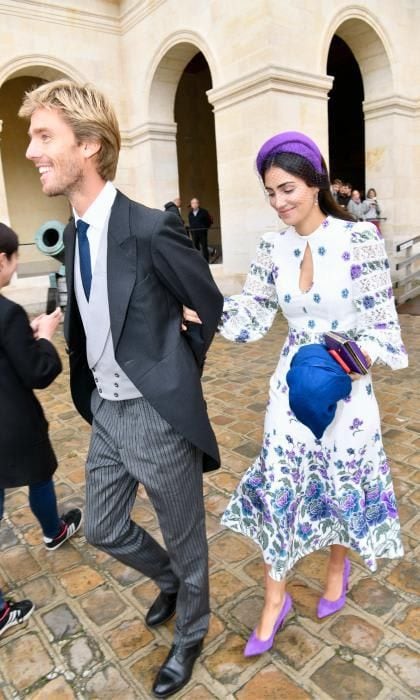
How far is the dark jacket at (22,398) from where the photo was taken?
2169mm

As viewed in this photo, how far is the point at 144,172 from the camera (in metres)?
13.2

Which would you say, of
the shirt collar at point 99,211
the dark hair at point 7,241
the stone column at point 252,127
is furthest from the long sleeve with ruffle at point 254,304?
the stone column at point 252,127

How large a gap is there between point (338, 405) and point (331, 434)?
0.38 ft

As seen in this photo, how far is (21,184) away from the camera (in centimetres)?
1692

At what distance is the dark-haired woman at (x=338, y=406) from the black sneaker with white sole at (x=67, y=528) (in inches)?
47.8

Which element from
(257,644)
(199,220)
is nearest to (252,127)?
(199,220)

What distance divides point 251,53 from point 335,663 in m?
10.3

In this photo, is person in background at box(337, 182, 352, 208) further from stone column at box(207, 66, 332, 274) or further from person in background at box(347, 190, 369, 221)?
stone column at box(207, 66, 332, 274)

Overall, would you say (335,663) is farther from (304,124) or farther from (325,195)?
(304,124)

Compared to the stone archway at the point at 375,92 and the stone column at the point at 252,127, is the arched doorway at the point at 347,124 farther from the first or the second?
the stone column at the point at 252,127

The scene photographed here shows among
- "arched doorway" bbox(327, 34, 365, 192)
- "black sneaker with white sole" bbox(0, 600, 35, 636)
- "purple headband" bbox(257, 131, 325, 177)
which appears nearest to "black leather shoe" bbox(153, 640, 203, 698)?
"black sneaker with white sole" bbox(0, 600, 35, 636)

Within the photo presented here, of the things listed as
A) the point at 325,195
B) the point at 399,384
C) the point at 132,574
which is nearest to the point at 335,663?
the point at 132,574

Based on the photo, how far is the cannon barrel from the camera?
27.2 ft

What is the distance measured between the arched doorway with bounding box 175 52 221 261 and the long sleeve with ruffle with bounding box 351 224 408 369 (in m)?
18.6
